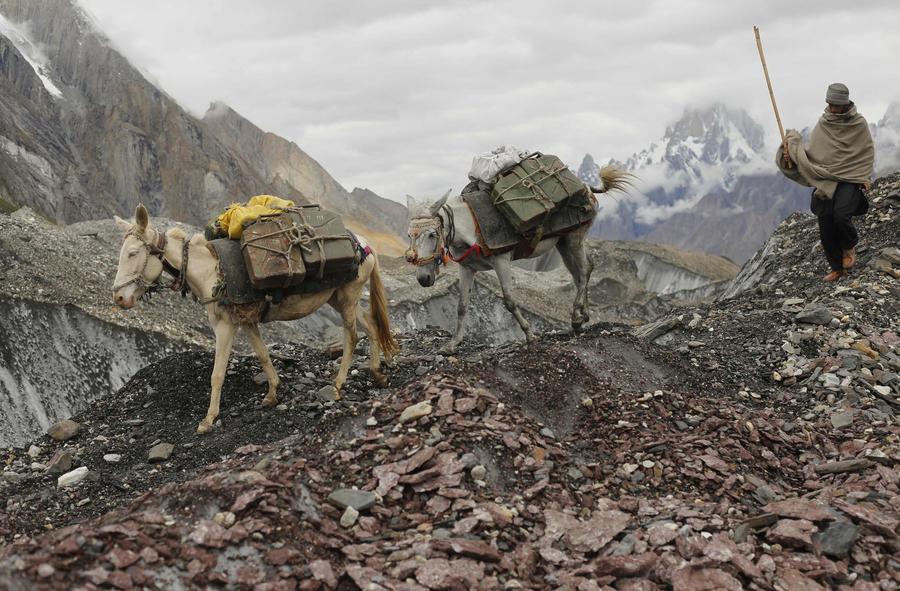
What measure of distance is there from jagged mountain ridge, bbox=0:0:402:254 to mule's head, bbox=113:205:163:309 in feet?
177

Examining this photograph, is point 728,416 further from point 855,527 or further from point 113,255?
point 113,255

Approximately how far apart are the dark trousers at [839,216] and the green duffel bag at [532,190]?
153 inches

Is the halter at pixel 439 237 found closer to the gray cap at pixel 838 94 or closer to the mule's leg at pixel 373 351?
the mule's leg at pixel 373 351

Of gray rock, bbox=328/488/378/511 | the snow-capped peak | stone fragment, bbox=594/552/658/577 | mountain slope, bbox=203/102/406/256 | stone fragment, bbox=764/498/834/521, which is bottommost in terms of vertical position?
stone fragment, bbox=764/498/834/521

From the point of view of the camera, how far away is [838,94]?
11.1m

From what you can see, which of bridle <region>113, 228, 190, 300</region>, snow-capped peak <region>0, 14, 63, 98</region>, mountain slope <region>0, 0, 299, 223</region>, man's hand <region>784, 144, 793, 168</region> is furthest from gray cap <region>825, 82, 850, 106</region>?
snow-capped peak <region>0, 14, 63, 98</region>

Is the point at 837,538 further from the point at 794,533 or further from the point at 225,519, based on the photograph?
the point at 225,519

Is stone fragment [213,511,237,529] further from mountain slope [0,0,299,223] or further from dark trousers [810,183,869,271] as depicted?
mountain slope [0,0,299,223]

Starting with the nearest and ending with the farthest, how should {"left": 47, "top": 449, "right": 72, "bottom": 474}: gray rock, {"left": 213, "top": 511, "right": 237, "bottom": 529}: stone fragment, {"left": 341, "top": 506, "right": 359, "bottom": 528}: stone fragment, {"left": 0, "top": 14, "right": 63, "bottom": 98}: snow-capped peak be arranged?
{"left": 213, "top": 511, "right": 237, "bottom": 529}: stone fragment → {"left": 341, "top": 506, "right": 359, "bottom": 528}: stone fragment → {"left": 47, "top": 449, "right": 72, "bottom": 474}: gray rock → {"left": 0, "top": 14, "right": 63, "bottom": 98}: snow-capped peak

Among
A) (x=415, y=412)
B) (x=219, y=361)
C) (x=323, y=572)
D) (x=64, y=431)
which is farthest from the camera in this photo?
(x=64, y=431)

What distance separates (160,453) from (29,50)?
3203 inches

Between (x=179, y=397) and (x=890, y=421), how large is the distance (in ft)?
26.0

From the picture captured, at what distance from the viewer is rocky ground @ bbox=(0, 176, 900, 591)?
4855 mm

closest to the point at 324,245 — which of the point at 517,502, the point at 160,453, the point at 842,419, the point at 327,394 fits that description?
the point at 327,394
